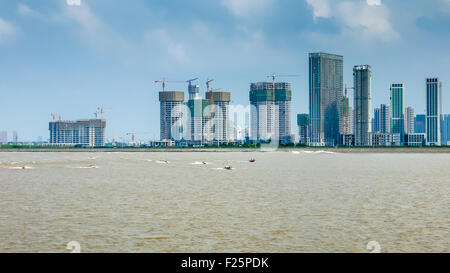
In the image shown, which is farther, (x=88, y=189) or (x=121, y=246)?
(x=88, y=189)

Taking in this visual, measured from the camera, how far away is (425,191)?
67688 millimetres
